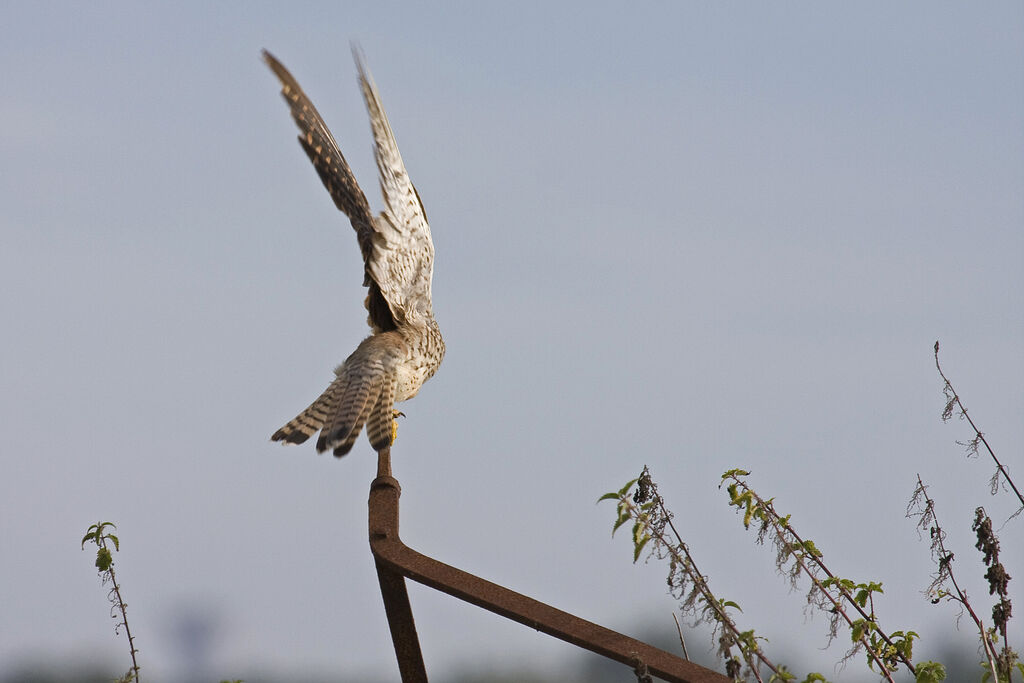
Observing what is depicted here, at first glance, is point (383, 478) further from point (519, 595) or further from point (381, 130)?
point (381, 130)

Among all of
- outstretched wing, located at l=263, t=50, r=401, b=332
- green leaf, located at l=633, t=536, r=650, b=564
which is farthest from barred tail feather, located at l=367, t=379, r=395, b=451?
green leaf, located at l=633, t=536, r=650, b=564

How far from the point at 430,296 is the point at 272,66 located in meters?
1.49

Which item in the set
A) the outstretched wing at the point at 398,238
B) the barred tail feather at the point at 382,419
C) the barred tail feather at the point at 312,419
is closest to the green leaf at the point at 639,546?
the barred tail feather at the point at 382,419

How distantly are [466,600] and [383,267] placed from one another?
332 centimetres

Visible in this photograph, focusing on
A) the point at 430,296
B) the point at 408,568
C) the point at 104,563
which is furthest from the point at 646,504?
the point at 430,296

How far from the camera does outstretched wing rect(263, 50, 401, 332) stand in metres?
5.50

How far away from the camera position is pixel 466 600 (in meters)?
2.42

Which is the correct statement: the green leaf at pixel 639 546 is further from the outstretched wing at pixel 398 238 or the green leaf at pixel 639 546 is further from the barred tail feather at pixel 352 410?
the outstretched wing at pixel 398 238

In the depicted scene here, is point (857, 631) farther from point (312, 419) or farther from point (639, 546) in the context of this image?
point (312, 419)

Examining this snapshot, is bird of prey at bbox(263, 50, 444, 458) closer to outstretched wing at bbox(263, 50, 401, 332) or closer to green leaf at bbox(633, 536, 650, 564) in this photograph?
outstretched wing at bbox(263, 50, 401, 332)

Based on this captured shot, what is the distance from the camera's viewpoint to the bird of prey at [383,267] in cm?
539

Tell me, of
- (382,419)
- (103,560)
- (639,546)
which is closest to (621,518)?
(639,546)

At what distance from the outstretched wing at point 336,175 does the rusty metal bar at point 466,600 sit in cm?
293

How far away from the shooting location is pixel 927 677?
2457 millimetres
